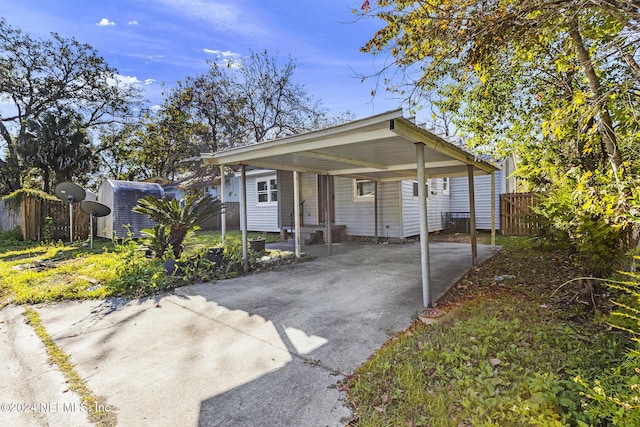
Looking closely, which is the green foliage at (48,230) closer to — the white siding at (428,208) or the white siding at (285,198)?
the white siding at (285,198)

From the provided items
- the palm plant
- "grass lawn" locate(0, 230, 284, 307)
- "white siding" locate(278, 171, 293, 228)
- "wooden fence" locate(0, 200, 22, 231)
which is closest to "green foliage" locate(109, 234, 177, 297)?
"grass lawn" locate(0, 230, 284, 307)

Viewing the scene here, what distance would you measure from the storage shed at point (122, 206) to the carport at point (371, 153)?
6076 millimetres

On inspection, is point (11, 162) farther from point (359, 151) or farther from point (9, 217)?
point (359, 151)

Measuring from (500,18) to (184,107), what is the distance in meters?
16.7

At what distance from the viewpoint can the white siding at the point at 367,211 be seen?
10742mm

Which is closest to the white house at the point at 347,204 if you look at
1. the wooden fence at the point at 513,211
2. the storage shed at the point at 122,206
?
the wooden fence at the point at 513,211

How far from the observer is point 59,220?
11.2 metres

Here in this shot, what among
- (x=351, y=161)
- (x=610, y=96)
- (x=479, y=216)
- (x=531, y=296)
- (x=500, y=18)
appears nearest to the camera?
(x=610, y=96)

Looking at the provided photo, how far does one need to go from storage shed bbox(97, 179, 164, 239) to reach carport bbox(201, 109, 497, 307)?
608 centimetres

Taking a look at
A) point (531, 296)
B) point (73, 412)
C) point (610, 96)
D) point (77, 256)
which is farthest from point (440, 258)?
point (77, 256)

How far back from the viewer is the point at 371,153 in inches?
217

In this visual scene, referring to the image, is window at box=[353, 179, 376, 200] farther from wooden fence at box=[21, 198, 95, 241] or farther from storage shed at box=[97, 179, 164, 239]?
wooden fence at box=[21, 198, 95, 241]

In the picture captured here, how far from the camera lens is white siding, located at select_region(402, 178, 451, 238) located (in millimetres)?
10891

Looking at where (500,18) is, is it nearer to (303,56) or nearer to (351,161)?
(351,161)
